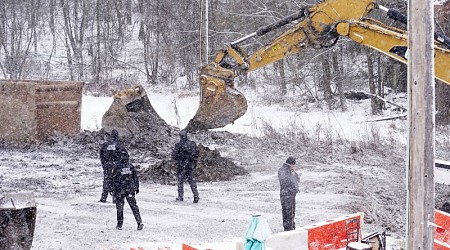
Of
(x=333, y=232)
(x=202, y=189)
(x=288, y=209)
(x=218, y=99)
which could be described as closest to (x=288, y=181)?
(x=288, y=209)

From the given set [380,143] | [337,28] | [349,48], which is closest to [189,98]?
[349,48]

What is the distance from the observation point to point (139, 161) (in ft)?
57.8

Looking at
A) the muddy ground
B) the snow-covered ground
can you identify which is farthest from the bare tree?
the snow-covered ground

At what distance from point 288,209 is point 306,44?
15.8 ft

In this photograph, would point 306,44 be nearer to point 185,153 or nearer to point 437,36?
point 437,36

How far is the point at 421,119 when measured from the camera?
6176 mm

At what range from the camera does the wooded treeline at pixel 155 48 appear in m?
32.7

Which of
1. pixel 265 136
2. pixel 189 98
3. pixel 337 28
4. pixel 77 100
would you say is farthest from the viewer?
pixel 189 98

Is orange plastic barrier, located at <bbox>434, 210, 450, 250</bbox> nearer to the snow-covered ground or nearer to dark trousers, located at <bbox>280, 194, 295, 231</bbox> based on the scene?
the snow-covered ground

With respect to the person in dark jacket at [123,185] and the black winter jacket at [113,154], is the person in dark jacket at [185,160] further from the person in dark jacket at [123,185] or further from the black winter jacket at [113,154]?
the person in dark jacket at [123,185]

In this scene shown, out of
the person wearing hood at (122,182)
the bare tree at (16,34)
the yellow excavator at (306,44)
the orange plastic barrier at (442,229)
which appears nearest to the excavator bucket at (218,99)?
the yellow excavator at (306,44)

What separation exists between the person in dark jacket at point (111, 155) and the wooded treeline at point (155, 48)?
1833cm

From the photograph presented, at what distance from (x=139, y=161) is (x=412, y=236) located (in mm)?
12133

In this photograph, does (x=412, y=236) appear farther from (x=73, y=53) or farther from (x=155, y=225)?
(x=73, y=53)
